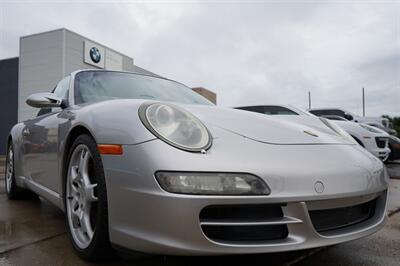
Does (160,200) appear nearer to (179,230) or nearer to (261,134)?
(179,230)

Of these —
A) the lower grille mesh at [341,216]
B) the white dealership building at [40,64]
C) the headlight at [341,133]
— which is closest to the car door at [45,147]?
the lower grille mesh at [341,216]

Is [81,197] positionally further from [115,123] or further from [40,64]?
[40,64]

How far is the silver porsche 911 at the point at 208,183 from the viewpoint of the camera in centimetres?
151

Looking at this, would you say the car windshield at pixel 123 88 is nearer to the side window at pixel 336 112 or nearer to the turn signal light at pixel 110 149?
the turn signal light at pixel 110 149

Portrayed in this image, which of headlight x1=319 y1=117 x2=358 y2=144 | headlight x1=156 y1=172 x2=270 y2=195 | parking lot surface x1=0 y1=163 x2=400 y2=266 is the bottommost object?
parking lot surface x1=0 y1=163 x2=400 y2=266

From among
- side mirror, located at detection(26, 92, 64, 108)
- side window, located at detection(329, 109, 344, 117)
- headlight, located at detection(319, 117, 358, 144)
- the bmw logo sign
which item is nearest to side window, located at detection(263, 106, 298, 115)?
headlight, located at detection(319, 117, 358, 144)

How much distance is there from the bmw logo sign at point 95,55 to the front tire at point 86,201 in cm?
1478

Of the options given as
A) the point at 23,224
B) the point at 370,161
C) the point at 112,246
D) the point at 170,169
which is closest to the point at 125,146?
the point at 170,169

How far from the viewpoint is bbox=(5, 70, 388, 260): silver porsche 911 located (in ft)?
4.95

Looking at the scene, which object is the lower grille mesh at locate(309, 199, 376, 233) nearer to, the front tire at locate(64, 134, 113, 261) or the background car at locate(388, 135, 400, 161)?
the front tire at locate(64, 134, 113, 261)

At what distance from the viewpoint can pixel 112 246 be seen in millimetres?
1730

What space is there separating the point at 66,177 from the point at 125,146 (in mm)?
814

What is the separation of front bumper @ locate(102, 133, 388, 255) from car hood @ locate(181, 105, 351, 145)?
0.37 feet

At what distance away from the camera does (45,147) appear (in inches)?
111
